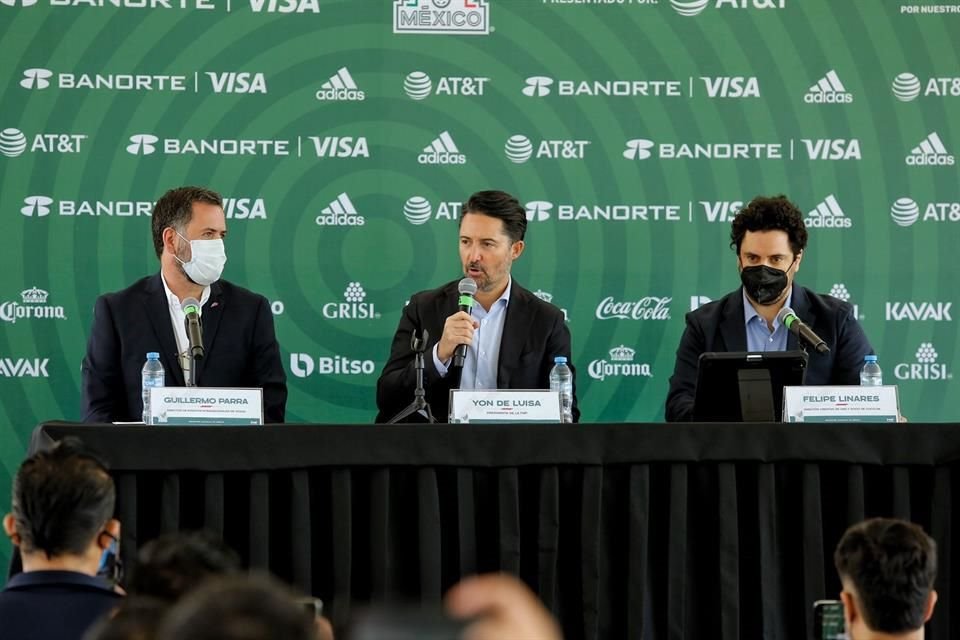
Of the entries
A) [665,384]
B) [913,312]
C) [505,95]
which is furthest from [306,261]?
[913,312]

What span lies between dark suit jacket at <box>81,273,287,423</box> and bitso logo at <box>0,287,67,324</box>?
1019mm

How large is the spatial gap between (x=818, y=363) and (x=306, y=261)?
7.38ft

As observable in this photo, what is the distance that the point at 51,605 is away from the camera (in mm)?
2084

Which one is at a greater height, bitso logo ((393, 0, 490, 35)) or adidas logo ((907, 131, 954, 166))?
bitso logo ((393, 0, 490, 35))

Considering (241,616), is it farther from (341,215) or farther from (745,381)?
(341,215)

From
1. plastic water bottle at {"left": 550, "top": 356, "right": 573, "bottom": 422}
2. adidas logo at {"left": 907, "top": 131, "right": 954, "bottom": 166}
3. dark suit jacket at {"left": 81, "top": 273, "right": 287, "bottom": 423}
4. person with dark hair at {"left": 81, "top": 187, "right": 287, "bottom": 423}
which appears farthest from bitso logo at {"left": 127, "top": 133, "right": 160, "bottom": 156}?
adidas logo at {"left": 907, "top": 131, "right": 954, "bottom": 166}

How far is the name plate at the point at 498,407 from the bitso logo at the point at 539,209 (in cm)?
218

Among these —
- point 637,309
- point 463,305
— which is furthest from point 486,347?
point 637,309

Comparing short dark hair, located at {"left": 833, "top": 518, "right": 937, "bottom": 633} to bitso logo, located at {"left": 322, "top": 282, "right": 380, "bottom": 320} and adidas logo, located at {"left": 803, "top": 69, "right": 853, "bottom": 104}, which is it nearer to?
bitso logo, located at {"left": 322, "top": 282, "right": 380, "bottom": 320}

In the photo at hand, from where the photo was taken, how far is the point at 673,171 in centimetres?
566

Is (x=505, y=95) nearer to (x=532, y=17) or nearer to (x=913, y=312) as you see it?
(x=532, y=17)

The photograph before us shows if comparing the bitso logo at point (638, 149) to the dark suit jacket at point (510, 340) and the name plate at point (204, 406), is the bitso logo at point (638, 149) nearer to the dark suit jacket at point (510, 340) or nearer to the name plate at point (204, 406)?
the dark suit jacket at point (510, 340)

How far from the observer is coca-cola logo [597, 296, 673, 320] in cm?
564

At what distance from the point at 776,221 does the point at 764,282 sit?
0.90ft
